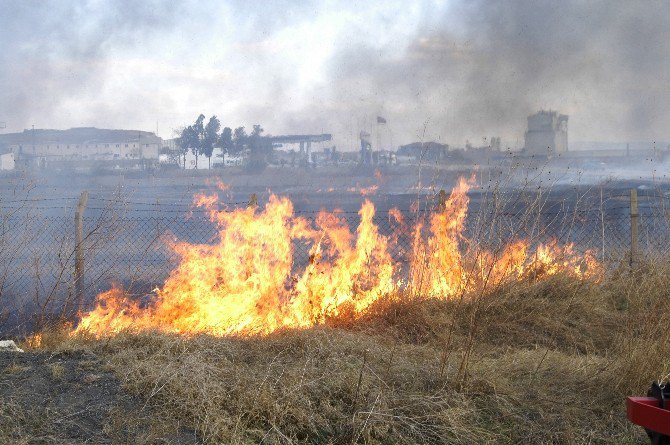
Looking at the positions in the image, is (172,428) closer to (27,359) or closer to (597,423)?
(27,359)

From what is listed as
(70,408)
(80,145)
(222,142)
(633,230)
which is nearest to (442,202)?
(633,230)

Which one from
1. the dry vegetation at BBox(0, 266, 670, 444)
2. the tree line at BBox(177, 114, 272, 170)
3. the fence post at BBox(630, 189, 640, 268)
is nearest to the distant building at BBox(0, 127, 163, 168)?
the tree line at BBox(177, 114, 272, 170)

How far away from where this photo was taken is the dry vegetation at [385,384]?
3.81 metres

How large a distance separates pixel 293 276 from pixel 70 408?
3.75 m

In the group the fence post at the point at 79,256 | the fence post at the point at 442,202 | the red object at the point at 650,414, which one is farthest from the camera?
the fence post at the point at 442,202

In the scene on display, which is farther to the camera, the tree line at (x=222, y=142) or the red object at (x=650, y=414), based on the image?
the tree line at (x=222, y=142)

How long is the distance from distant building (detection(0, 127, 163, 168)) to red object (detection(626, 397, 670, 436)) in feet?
58.0

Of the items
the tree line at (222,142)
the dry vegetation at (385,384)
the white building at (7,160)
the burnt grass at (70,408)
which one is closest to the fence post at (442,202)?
the dry vegetation at (385,384)

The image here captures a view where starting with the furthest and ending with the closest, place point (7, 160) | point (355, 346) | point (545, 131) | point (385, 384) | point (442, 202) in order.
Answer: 1. point (7, 160)
2. point (545, 131)
3. point (442, 202)
4. point (355, 346)
5. point (385, 384)

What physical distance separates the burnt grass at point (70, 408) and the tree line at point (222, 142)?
12.0m

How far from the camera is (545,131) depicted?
1319cm

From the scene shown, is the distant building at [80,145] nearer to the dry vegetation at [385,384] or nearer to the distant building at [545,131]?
the distant building at [545,131]

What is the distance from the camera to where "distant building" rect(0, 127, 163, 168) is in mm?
18953

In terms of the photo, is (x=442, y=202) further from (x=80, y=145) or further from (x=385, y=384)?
(x=80, y=145)
